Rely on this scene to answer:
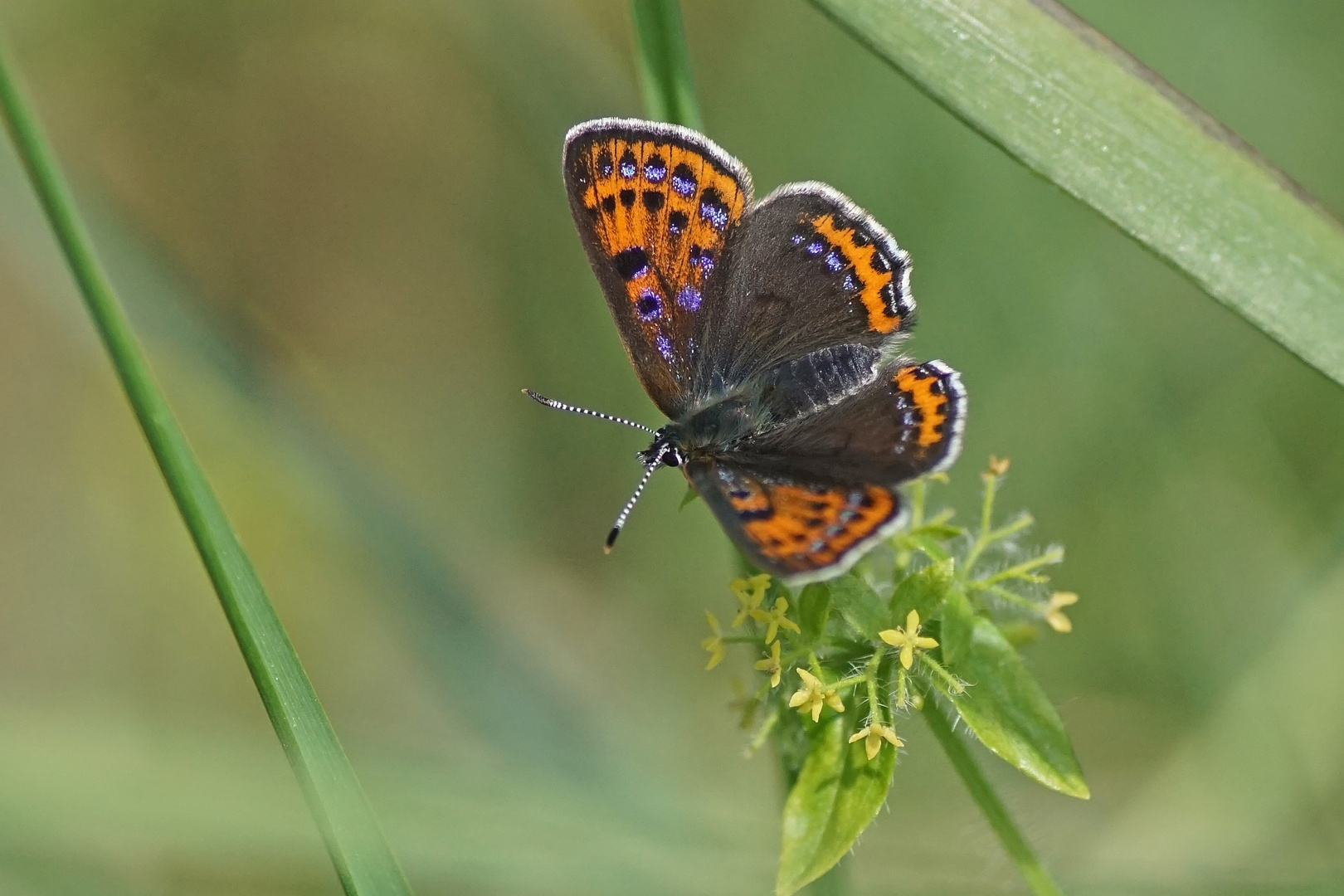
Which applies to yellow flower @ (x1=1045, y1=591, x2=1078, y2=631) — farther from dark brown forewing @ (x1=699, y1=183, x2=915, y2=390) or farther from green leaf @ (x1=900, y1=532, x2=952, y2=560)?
dark brown forewing @ (x1=699, y1=183, x2=915, y2=390)

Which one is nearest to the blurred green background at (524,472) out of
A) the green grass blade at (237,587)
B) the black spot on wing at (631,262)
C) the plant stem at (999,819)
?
the plant stem at (999,819)

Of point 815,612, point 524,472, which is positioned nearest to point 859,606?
point 815,612

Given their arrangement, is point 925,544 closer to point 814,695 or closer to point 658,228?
point 814,695

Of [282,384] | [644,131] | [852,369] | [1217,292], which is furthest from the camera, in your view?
[282,384]

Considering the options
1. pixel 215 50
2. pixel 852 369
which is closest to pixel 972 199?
pixel 852 369

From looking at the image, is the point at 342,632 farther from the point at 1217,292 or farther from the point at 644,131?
the point at 1217,292

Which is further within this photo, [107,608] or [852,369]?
[107,608]

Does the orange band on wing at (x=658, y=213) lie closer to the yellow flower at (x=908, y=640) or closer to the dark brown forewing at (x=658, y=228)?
the dark brown forewing at (x=658, y=228)
